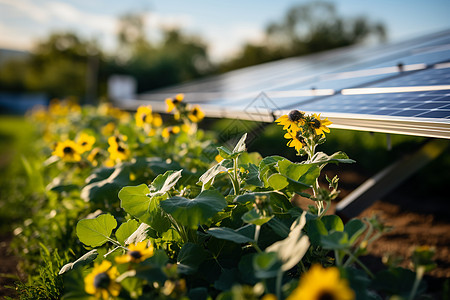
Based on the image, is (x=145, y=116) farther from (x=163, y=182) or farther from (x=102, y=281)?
(x=102, y=281)

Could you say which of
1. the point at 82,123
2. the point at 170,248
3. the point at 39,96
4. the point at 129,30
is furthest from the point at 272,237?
the point at 129,30

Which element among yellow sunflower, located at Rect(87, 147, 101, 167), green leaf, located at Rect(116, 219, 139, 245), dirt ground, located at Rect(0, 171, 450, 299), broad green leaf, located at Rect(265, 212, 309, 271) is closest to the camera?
broad green leaf, located at Rect(265, 212, 309, 271)

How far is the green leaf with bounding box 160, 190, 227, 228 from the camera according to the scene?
1.15 m

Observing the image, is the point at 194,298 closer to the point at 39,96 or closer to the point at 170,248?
the point at 170,248

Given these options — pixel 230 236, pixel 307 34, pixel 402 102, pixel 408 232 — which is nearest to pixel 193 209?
pixel 230 236

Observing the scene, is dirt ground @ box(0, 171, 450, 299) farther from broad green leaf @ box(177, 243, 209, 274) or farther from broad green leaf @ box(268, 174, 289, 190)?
broad green leaf @ box(177, 243, 209, 274)

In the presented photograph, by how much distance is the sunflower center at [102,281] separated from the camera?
96 centimetres

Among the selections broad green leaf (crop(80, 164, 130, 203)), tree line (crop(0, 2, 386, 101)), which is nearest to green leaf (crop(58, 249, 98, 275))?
broad green leaf (crop(80, 164, 130, 203))

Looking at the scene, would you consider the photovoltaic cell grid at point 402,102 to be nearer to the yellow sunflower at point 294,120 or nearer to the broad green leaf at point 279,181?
the yellow sunflower at point 294,120

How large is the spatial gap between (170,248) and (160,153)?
1249 millimetres

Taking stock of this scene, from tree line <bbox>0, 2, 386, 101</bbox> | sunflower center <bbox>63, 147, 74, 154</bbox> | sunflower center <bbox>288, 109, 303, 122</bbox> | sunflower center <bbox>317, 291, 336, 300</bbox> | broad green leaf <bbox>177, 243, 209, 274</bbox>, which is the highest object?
tree line <bbox>0, 2, 386, 101</bbox>

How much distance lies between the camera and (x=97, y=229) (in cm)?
144

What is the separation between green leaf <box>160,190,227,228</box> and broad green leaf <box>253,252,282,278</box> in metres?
0.29

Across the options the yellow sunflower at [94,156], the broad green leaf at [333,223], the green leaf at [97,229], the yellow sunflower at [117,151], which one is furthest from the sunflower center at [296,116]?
the yellow sunflower at [94,156]
